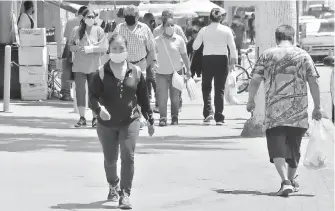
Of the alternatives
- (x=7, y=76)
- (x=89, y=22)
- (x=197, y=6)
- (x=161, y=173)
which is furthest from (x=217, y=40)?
(x=197, y=6)

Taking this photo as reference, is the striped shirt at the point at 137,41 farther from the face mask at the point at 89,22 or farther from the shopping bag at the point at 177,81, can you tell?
the shopping bag at the point at 177,81

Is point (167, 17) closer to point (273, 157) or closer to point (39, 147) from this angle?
point (39, 147)

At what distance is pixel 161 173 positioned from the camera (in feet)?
35.3

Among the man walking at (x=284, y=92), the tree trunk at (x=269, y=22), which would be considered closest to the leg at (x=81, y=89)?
the tree trunk at (x=269, y=22)

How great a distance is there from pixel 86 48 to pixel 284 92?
18.7ft

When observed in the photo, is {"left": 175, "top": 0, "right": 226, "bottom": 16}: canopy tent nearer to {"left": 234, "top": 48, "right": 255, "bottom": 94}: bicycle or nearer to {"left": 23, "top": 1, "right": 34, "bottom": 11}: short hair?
{"left": 234, "top": 48, "right": 255, "bottom": 94}: bicycle

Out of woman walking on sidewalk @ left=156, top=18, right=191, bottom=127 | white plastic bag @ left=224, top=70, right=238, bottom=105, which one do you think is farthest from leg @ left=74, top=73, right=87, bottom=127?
white plastic bag @ left=224, top=70, right=238, bottom=105

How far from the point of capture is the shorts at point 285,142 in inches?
376

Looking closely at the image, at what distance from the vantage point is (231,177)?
1055 centimetres

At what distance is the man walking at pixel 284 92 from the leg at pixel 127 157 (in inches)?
51.0

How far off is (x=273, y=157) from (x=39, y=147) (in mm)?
4160

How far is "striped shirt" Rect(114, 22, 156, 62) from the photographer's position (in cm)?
1430

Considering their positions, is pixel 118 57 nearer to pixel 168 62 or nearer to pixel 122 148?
pixel 122 148

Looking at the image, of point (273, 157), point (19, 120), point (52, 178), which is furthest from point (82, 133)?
point (273, 157)
